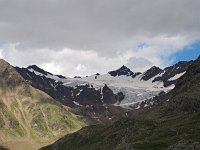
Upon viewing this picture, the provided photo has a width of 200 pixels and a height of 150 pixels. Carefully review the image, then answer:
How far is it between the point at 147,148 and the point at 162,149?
16.2m

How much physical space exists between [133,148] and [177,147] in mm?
57705

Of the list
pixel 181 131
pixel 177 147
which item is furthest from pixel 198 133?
pixel 177 147

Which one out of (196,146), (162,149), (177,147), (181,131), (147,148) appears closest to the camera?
(196,146)

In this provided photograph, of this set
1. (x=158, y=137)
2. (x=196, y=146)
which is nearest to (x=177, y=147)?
(x=196, y=146)

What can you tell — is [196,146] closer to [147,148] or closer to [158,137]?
[147,148]

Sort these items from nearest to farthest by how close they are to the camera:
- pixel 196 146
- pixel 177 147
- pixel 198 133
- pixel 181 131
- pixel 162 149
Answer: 1. pixel 196 146
2. pixel 177 147
3. pixel 162 149
4. pixel 198 133
5. pixel 181 131

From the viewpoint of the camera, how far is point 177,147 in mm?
110625

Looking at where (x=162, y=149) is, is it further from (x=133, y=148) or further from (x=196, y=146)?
(x=196, y=146)

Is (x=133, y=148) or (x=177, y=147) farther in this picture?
(x=133, y=148)

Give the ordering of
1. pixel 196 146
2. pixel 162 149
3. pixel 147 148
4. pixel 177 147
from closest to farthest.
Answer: pixel 196 146
pixel 177 147
pixel 162 149
pixel 147 148

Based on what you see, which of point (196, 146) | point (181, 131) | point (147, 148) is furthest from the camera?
point (181, 131)

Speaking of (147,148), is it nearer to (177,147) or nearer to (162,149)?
(162,149)

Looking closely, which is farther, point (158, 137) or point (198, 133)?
point (158, 137)

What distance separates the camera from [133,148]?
167250 mm
